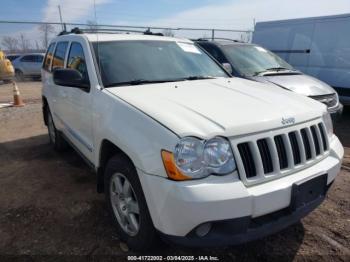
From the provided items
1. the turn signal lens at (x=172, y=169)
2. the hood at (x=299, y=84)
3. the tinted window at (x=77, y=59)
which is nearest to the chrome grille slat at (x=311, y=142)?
the turn signal lens at (x=172, y=169)

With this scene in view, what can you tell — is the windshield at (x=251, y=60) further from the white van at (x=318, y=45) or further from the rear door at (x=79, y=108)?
the rear door at (x=79, y=108)

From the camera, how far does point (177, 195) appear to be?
6.71 feet

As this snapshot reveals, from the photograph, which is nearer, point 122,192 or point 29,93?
point 122,192

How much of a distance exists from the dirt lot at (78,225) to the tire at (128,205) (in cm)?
17

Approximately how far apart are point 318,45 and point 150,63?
5.54m

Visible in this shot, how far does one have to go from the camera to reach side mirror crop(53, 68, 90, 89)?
318 cm

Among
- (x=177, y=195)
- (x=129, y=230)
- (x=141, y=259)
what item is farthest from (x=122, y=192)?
(x=177, y=195)

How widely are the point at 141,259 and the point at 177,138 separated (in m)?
1.17

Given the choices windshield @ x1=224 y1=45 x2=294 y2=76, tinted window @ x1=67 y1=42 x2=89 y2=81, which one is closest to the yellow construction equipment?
windshield @ x1=224 y1=45 x2=294 y2=76

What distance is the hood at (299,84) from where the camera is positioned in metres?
5.55

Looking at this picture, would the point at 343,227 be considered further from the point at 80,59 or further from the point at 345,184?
the point at 80,59

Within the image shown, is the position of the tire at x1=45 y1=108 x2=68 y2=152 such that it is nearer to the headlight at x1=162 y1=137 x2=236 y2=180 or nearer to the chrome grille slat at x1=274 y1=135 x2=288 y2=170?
the headlight at x1=162 y1=137 x2=236 y2=180

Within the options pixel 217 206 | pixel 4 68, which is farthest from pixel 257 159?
pixel 4 68

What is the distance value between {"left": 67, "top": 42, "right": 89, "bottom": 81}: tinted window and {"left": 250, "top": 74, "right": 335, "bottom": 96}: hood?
3165 millimetres
